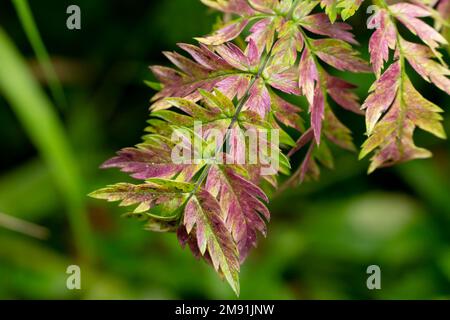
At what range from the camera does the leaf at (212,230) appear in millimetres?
645

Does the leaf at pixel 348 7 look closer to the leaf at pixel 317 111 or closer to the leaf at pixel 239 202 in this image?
the leaf at pixel 317 111

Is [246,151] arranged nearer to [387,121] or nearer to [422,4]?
[387,121]

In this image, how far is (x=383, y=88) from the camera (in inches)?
27.9

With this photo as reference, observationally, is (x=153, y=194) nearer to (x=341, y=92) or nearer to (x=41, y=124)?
(x=341, y=92)

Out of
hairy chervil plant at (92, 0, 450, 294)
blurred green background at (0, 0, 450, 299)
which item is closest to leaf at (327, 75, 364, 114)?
hairy chervil plant at (92, 0, 450, 294)

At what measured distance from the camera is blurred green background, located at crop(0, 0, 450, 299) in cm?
172

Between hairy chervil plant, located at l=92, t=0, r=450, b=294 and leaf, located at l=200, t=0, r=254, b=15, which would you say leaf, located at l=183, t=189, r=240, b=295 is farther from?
leaf, located at l=200, t=0, r=254, b=15

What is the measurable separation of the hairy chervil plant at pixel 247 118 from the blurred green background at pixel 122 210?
3.19 ft

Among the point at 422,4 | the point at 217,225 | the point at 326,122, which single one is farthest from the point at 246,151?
the point at 422,4

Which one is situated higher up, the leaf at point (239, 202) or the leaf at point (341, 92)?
the leaf at point (341, 92)

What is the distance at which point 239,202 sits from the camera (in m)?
0.67

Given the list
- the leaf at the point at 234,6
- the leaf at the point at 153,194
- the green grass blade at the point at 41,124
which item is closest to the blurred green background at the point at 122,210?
the green grass blade at the point at 41,124

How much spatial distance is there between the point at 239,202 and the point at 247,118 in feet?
0.31

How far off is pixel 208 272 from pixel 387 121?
1.14 meters
